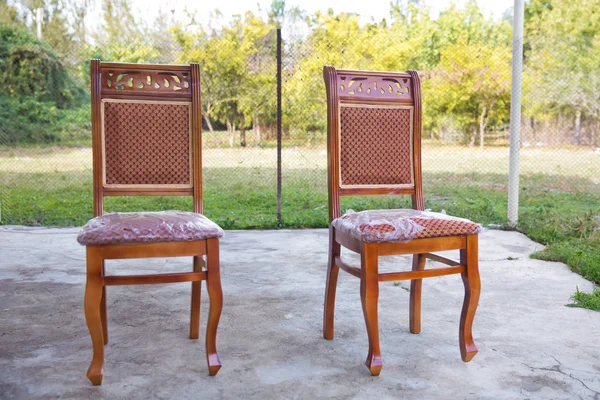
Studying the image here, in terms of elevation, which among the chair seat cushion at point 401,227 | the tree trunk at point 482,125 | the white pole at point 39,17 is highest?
the white pole at point 39,17

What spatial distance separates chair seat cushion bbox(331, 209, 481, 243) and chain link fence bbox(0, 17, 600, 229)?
3.20m

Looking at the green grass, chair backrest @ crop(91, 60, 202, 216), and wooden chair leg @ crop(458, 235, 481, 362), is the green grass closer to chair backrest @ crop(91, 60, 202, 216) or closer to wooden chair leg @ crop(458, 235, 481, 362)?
wooden chair leg @ crop(458, 235, 481, 362)

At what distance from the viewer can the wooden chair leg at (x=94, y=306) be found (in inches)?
83.4

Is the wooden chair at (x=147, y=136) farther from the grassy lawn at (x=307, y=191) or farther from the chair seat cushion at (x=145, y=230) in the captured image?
the grassy lawn at (x=307, y=191)

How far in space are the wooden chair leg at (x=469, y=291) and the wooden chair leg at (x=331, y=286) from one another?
0.51 meters

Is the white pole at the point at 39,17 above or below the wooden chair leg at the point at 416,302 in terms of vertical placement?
above

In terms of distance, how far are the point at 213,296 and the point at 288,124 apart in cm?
499

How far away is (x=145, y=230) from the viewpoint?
2148 millimetres

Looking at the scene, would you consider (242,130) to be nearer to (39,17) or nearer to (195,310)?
(39,17)

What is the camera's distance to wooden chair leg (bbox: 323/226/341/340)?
2.64 meters

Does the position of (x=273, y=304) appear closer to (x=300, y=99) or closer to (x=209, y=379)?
(x=209, y=379)

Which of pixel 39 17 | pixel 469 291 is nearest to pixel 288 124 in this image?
pixel 39 17

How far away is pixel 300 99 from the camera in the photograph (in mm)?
6988

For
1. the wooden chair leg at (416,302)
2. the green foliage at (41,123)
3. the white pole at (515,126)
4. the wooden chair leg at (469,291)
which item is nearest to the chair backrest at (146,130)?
the wooden chair leg at (416,302)
